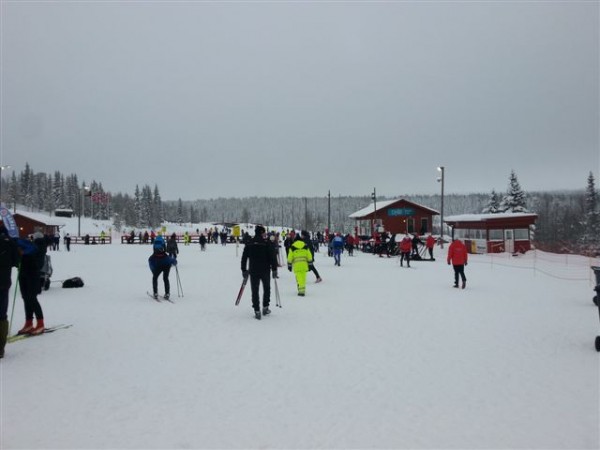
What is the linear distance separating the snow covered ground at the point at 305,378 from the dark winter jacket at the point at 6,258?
107 centimetres

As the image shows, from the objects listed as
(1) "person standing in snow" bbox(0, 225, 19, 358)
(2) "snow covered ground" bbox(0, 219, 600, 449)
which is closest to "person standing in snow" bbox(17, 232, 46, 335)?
(2) "snow covered ground" bbox(0, 219, 600, 449)

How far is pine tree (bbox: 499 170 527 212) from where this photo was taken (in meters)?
56.5

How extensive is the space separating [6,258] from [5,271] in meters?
0.18

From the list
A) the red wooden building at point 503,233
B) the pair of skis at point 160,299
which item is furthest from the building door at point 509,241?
the pair of skis at point 160,299

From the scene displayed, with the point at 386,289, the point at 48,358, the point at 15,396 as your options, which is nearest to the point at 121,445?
the point at 15,396

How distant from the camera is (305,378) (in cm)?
518

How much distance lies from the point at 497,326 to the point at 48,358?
7567mm

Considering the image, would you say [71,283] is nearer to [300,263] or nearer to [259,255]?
[300,263]

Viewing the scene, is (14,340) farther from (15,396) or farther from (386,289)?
(386,289)

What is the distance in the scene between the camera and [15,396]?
452 cm

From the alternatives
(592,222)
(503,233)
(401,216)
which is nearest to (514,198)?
(592,222)

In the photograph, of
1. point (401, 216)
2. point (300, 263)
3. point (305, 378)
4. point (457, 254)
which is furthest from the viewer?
point (401, 216)

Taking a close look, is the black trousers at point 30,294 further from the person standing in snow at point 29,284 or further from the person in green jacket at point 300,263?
the person in green jacket at point 300,263

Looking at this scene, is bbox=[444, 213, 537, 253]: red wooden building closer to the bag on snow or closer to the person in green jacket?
the person in green jacket
